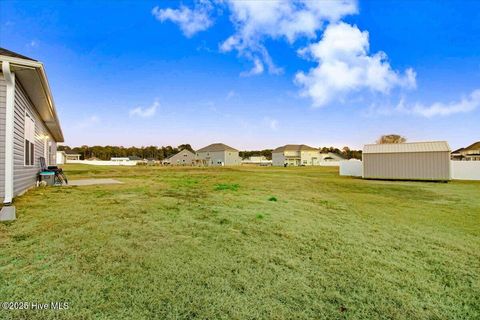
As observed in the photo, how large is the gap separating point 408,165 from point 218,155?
50.1 m

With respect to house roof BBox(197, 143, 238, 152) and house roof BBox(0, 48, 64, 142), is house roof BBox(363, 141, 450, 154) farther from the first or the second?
house roof BBox(197, 143, 238, 152)

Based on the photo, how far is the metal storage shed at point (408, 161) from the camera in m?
19.4

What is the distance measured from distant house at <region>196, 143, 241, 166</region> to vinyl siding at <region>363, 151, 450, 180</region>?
151ft

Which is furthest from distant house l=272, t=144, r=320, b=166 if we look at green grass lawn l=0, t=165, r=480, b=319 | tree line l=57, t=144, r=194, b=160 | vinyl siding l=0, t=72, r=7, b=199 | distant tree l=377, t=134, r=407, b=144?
vinyl siding l=0, t=72, r=7, b=199

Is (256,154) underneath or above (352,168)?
above

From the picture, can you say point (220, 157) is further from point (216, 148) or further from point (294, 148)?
point (294, 148)

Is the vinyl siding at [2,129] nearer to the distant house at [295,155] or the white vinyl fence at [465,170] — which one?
the white vinyl fence at [465,170]

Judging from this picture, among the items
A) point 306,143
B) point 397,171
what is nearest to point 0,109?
point 397,171

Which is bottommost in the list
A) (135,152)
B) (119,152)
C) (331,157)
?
(331,157)

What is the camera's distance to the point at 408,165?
20359mm

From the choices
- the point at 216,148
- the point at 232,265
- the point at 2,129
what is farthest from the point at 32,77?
the point at 216,148

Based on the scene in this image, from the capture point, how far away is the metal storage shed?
63.6 ft

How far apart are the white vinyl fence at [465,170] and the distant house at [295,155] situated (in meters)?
47.7

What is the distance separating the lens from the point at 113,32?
1548 centimetres
